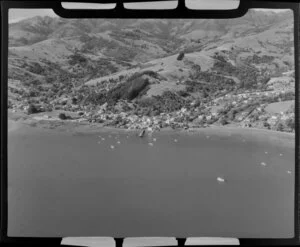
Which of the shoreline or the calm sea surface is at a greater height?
the shoreline

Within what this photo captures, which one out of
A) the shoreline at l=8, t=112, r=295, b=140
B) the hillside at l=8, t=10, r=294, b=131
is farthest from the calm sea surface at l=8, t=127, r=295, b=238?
the hillside at l=8, t=10, r=294, b=131

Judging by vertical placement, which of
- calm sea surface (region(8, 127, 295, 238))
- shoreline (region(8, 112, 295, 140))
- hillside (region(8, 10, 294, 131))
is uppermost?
hillside (region(8, 10, 294, 131))

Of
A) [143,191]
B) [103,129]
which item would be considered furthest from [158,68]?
[143,191]

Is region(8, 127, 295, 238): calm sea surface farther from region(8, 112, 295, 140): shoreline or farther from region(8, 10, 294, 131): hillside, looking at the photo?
region(8, 10, 294, 131): hillside

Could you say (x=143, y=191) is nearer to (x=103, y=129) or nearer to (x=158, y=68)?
(x=103, y=129)
